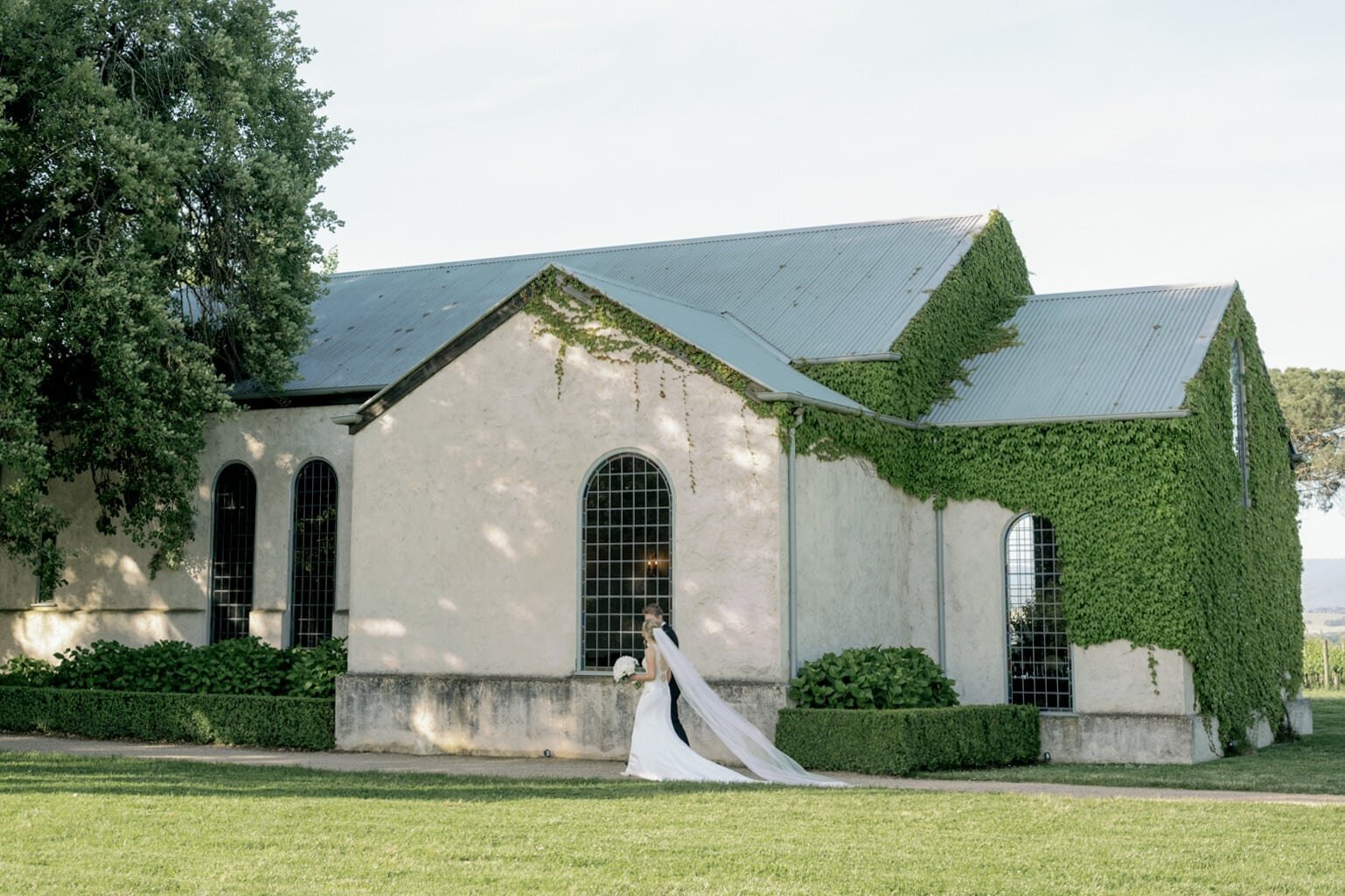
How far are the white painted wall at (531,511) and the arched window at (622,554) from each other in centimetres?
23

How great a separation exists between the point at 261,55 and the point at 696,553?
1245 centimetres

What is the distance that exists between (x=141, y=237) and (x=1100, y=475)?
51.4ft

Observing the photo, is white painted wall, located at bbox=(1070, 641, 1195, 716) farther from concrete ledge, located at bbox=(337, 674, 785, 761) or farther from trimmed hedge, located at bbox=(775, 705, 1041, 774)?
concrete ledge, located at bbox=(337, 674, 785, 761)

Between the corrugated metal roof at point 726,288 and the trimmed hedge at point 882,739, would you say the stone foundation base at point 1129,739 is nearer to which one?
the trimmed hedge at point 882,739

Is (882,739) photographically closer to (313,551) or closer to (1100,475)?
(1100,475)

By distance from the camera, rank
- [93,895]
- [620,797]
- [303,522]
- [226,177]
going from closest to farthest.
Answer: [93,895] → [620,797] → [226,177] → [303,522]

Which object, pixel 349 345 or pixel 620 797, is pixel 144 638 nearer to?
pixel 349 345

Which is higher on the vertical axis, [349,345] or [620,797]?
[349,345]

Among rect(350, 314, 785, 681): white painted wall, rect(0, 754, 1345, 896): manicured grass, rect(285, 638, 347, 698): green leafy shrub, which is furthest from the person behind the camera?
rect(285, 638, 347, 698): green leafy shrub

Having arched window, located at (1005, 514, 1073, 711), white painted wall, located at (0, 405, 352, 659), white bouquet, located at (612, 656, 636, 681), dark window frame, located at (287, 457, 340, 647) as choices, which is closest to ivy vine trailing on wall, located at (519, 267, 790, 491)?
white bouquet, located at (612, 656, 636, 681)

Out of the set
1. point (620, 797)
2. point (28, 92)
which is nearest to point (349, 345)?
point (28, 92)

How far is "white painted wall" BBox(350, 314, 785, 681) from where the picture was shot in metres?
20.4

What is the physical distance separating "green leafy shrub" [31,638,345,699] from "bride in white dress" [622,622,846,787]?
6317 mm

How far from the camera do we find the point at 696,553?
20.7 m
